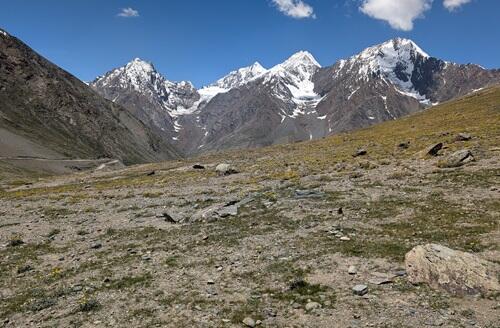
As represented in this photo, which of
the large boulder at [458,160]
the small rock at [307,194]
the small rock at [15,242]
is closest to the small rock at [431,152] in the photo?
the large boulder at [458,160]

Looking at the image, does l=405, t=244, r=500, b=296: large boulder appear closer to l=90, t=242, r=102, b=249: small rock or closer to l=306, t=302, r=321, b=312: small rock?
l=306, t=302, r=321, b=312: small rock

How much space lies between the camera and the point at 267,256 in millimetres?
21953

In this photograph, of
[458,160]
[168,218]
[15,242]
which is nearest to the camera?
[15,242]

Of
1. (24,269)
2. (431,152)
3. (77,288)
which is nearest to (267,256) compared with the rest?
(77,288)

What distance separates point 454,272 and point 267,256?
821 cm

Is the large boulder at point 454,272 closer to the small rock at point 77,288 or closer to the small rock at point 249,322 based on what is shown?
the small rock at point 249,322

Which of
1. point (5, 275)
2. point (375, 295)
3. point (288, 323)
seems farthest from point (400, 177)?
point (5, 275)

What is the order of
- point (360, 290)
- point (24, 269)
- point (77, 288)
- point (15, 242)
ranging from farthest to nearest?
point (15, 242) < point (24, 269) < point (77, 288) < point (360, 290)

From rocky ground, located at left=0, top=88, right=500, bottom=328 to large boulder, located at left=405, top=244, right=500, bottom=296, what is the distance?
333mm

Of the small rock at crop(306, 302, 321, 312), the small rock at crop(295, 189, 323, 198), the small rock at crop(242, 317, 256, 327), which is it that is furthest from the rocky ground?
the small rock at crop(242, 317, 256, 327)

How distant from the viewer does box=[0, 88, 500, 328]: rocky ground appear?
16.2m

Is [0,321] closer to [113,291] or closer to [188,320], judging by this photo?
[113,291]

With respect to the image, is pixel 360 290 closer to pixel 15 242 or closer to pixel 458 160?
pixel 15 242

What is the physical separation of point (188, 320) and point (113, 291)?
186 inches
